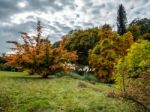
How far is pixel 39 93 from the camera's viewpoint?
11297mm

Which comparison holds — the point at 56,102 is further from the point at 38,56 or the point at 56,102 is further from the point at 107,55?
the point at 107,55

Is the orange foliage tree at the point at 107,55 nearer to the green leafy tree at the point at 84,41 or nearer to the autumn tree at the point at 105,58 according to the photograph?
the autumn tree at the point at 105,58

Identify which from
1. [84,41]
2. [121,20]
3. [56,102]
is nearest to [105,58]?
[84,41]

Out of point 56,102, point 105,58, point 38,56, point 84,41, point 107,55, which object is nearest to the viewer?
point 56,102

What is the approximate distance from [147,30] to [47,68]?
47.8 m

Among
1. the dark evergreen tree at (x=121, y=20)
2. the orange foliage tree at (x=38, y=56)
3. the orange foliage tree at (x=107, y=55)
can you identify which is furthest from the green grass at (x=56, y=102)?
the dark evergreen tree at (x=121, y=20)

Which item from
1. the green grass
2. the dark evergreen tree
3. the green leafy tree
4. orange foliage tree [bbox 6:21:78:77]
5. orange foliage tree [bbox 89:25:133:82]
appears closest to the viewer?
the green grass

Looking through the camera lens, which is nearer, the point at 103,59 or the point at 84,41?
the point at 103,59

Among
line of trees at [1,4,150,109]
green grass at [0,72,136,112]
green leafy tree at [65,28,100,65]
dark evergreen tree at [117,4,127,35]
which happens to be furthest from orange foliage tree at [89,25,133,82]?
dark evergreen tree at [117,4,127,35]

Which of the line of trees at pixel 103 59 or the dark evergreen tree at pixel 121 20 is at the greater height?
the dark evergreen tree at pixel 121 20

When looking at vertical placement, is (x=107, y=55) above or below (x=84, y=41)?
below

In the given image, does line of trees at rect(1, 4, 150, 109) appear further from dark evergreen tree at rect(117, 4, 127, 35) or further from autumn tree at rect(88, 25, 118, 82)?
dark evergreen tree at rect(117, 4, 127, 35)

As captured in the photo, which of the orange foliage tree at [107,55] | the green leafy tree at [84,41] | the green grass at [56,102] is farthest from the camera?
the green leafy tree at [84,41]

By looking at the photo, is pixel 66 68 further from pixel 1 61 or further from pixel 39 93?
pixel 1 61
